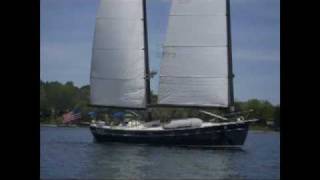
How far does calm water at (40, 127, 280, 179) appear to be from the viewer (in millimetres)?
11266

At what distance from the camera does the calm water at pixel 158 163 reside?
11266 mm

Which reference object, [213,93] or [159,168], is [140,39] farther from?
[159,168]

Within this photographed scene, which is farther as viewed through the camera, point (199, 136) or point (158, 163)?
point (199, 136)

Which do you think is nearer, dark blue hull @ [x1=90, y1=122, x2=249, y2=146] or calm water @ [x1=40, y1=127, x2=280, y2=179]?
calm water @ [x1=40, y1=127, x2=280, y2=179]

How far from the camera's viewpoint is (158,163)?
1402cm

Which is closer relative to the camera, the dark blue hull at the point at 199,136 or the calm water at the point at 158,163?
the calm water at the point at 158,163
